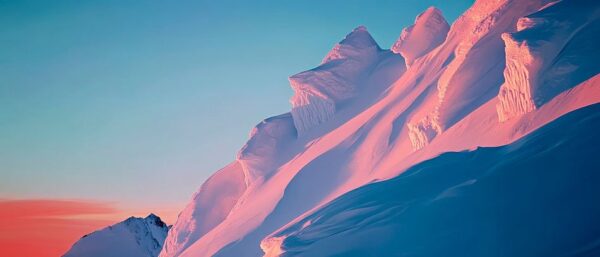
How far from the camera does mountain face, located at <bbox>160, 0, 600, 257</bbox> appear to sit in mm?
19188

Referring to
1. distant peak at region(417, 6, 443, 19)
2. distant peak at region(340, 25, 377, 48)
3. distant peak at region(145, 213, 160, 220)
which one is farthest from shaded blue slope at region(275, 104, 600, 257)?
distant peak at region(145, 213, 160, 220)

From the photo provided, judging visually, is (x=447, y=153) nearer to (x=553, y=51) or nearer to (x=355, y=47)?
(x=553, y=51)

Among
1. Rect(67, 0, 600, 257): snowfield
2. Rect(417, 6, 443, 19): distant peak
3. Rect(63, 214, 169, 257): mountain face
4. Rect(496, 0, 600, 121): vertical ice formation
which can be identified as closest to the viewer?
Rect(67, 0, 600, 257): snowfield

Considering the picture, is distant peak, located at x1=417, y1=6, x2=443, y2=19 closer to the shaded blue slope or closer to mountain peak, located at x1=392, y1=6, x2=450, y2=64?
mountain peak, located at x1=392, y1=6, x2=450, y2=64

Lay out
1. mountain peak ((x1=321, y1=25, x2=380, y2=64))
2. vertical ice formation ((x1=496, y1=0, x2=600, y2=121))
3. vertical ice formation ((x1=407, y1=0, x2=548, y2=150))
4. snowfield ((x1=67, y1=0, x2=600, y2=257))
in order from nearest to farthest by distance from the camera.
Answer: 1. snowfield ((x1=67, y1=0, x2=600, y2=257))
2. vertical ice formation ((x1=496, y1=0, x2=600, y2=121))
3. vertical ice formation ((x1=407, y1=0, x2=548, y2=150))
4. mountain peak ((x1=321, y1=25, x2=380, y2=64))

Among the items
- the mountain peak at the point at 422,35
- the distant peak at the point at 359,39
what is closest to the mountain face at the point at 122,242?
the distant peak at the point at 359,39

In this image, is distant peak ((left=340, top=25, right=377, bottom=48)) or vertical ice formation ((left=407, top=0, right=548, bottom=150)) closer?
vertical ice formation ((left=407, top=0, right=548, bottom=150))

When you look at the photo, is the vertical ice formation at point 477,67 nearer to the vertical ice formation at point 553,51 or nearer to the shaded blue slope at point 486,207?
the vertical ice formation at point 553,51

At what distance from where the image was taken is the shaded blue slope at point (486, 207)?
17.9 metres

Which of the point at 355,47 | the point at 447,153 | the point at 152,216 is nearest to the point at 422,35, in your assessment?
the point at 355,47

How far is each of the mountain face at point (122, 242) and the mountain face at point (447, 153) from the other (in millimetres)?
29282

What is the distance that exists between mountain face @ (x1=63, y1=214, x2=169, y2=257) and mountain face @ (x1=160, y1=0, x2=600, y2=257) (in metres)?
29.3

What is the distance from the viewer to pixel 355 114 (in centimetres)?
4316

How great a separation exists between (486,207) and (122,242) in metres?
61.8
